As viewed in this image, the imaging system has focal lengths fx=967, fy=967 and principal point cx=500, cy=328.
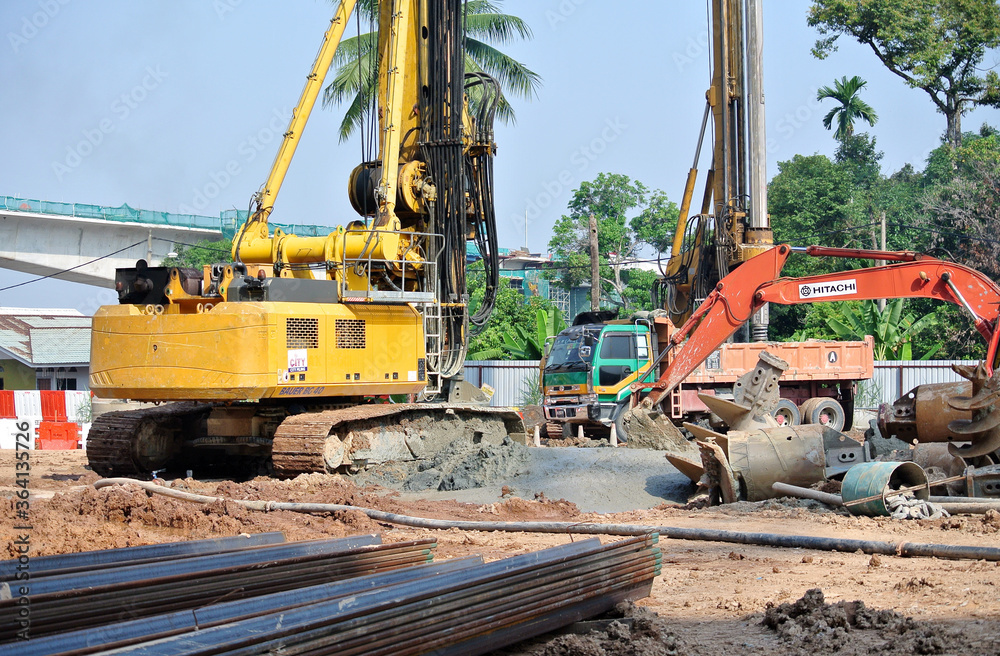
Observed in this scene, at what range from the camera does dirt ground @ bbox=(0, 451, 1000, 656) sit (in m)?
5.32

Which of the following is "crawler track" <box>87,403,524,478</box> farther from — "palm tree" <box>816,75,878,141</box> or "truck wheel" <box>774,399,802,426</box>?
"palm tree" <box>816,75,878,141</box>

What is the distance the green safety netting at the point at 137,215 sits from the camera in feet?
106

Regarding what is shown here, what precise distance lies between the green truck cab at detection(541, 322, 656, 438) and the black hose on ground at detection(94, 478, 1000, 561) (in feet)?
30.4

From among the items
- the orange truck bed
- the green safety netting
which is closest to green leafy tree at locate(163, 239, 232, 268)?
the green safety netting

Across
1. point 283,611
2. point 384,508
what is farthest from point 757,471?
point 283,611

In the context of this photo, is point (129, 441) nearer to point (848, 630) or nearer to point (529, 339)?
point (848, 630)

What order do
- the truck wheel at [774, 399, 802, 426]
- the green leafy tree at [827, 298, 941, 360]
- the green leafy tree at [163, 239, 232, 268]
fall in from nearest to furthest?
the truck wheel at [774, 399, 802, 426], the green leafy tree at [827, 298, 941, 360], the green leafy tree at [163, 239, 232, 268]

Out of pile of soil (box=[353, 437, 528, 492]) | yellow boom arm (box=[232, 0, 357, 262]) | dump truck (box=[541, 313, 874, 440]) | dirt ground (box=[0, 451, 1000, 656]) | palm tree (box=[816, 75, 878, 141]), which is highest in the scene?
palm tree (box=[816, 75, 878, 141])

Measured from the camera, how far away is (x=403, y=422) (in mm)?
13164

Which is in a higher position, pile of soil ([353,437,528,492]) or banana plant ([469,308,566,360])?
banana plant ([469,308,566,360])

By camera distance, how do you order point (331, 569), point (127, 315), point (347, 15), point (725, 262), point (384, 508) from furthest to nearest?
1. point (725, 262)
2. point (347, 15)
3. point (127, 315)
4. point (384, 508)
5. point (331, 569)

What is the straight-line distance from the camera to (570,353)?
63.7 feet

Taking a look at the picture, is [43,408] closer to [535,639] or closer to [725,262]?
[725,262]

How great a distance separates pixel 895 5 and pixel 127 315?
33118mm
